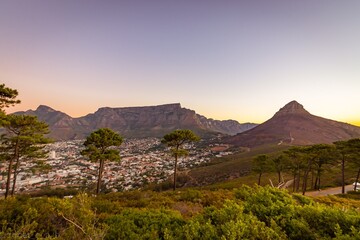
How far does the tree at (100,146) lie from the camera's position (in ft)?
84.0

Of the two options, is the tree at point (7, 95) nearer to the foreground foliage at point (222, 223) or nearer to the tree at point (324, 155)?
the foreground foliage at point (222, 223)

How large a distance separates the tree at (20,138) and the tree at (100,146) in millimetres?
6365

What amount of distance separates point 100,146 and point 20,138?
29.3ft

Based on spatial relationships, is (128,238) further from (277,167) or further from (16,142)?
(277,167)

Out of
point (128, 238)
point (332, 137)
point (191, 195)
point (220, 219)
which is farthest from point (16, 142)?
point (332, 137)

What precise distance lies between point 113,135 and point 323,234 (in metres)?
25.8

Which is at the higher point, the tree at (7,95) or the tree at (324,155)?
the tree at (7,95)

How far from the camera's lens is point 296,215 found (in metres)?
6.53

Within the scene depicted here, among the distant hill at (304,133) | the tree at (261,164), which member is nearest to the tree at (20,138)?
the tree at (261,164)

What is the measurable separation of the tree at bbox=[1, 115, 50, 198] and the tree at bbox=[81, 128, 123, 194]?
6365 millimetres

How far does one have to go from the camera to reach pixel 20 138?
23.4 m

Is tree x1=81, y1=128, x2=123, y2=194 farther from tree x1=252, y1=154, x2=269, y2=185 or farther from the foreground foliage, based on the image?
tree x1=252, y1=154, x2=269, y2=185

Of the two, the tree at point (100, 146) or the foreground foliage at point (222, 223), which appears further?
the tree at point (100, 146)

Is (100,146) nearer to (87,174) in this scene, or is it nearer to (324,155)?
(324,155)
